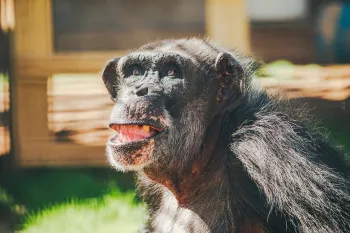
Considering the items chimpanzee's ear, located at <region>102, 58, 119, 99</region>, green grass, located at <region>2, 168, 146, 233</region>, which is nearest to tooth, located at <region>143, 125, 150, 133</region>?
chimpanzee's ear, located at <region>102, 58, 119, 99</region>

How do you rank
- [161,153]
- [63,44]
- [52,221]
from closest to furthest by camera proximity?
[161,153] < [52,221] < [63,44]

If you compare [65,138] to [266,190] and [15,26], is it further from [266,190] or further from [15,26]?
[266,190]

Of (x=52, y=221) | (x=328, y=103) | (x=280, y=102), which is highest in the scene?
(x=280, y=102)

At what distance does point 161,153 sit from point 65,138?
448 centimetres

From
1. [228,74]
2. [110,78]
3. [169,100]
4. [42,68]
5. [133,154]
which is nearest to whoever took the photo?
[133,154]

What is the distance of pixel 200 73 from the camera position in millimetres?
5305

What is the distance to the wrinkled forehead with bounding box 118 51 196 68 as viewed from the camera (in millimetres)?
5164

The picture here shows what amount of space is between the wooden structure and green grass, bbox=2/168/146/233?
230mm

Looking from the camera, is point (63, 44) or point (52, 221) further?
point (63, 44)

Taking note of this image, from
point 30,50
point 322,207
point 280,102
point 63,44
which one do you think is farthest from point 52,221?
point 63,44

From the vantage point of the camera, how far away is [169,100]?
5.11 meters

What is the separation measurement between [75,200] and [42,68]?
1.99 m

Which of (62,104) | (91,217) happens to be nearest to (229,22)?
(62,104)

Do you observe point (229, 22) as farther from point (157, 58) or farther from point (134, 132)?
point (134, 132)
